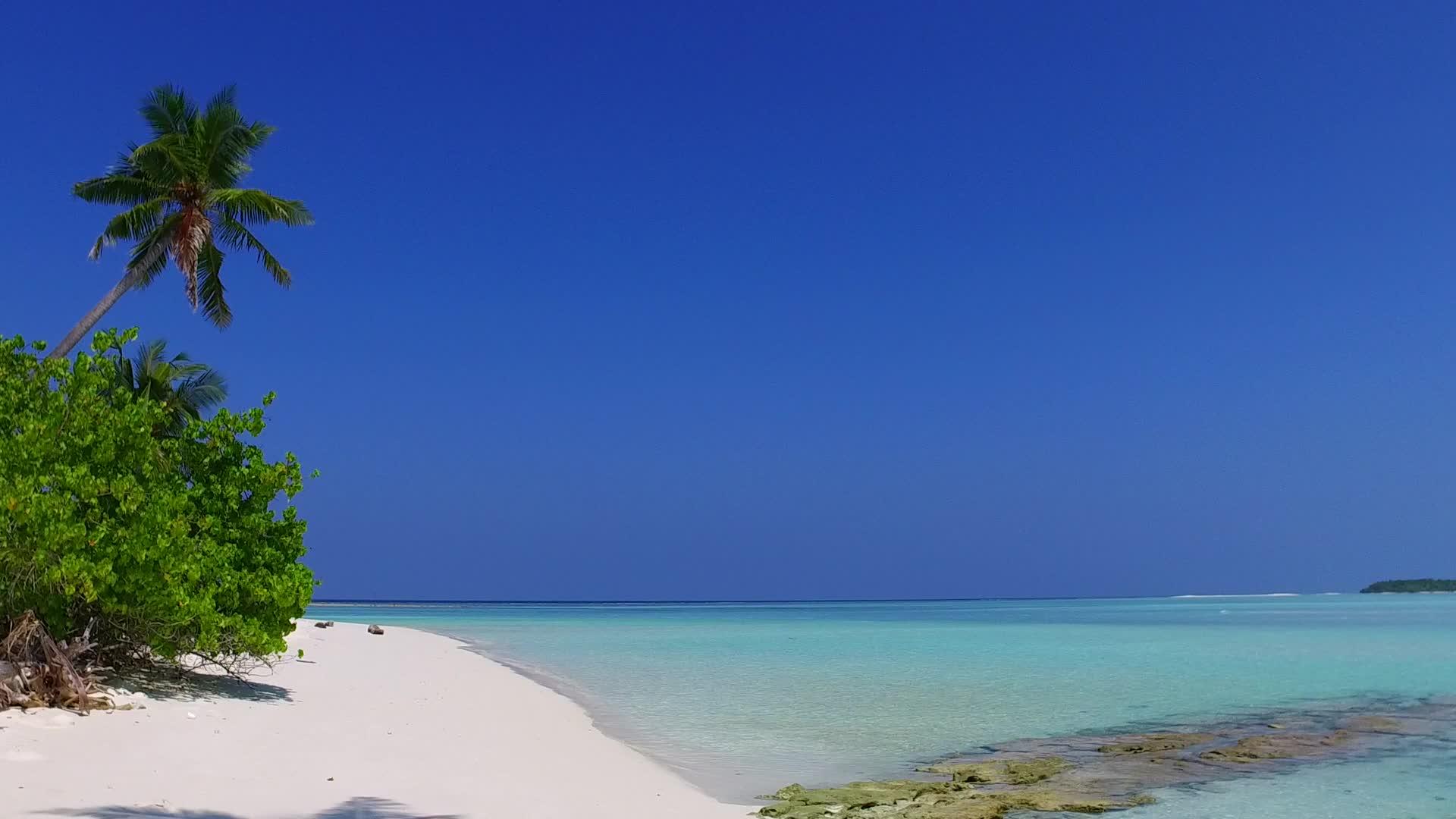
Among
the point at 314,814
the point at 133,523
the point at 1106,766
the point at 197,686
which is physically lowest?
the point at 1106,766

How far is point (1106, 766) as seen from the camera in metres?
11.0

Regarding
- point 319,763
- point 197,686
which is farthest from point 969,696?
point 197,686

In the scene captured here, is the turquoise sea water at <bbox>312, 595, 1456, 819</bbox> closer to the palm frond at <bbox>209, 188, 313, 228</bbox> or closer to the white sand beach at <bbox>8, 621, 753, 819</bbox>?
the white sand beach at <bbox>8, 621, 753, 819</bbox>

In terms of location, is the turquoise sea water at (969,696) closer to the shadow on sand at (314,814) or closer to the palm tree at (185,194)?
the shadow on sand at (314,814)

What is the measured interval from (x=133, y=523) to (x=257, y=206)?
456 inches

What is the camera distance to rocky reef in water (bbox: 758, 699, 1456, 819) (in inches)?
340

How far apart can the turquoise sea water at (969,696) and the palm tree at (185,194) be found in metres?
11.7

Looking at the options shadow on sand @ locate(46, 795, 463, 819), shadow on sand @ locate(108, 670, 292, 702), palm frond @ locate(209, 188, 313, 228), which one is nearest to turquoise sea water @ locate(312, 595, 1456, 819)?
shadow on sand @ locate(46, 795, 463, 819)

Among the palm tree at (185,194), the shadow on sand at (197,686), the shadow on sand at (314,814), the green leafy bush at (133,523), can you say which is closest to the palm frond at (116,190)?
the palm tree at (185,194)

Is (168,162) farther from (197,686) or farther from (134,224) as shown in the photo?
(197,686)

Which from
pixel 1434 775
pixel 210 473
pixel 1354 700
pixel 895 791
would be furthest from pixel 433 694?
pixel 1354 700

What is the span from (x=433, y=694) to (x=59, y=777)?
8.47 meters

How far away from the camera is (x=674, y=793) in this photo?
29.7ft

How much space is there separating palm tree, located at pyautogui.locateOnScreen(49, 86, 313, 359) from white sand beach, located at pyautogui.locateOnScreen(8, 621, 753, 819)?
9907 mm
